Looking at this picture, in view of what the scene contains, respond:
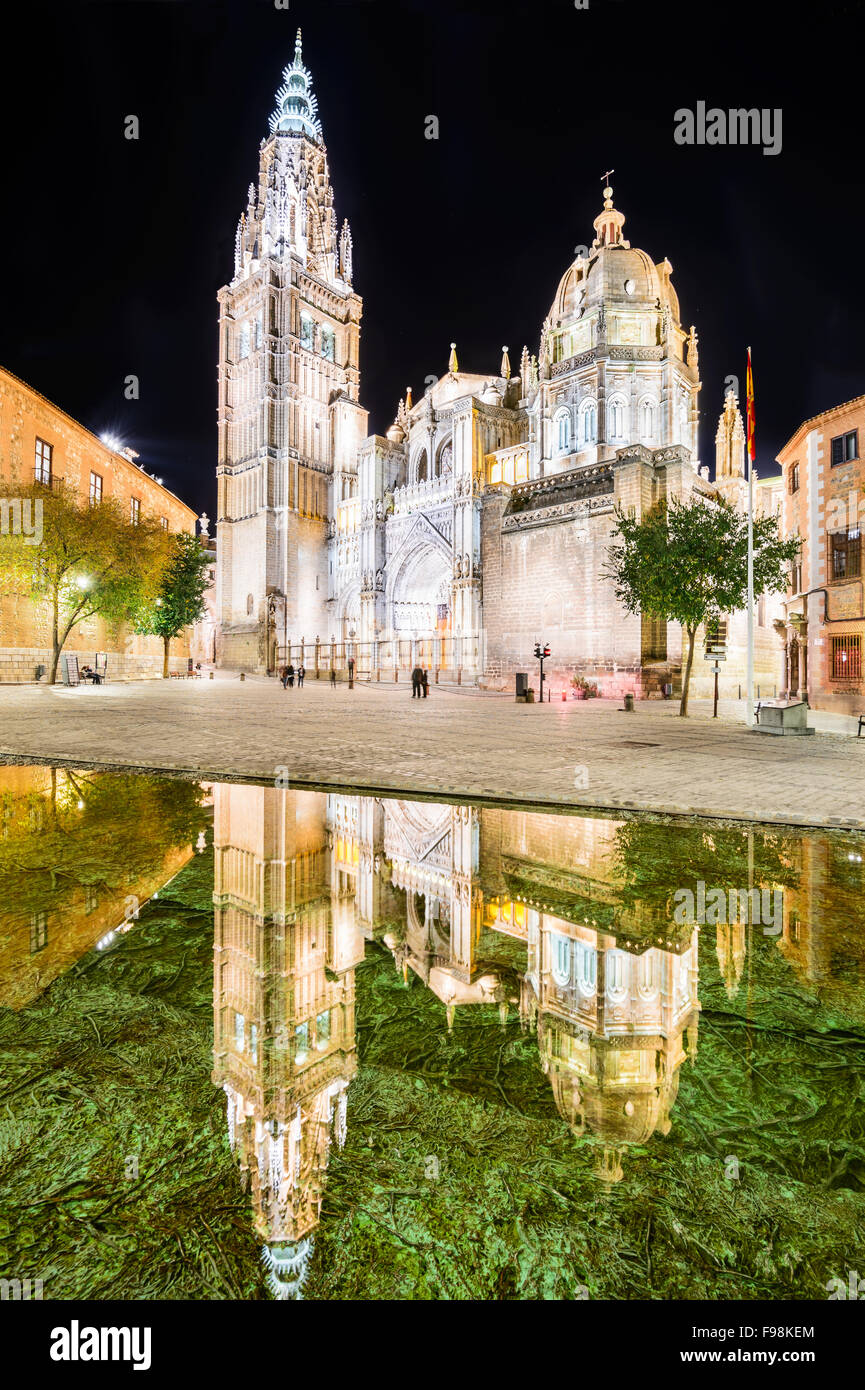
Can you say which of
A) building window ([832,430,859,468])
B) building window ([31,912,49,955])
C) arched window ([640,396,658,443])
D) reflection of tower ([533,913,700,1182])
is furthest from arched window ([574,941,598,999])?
arched window ([640,396,658,443])

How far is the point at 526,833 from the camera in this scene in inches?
172

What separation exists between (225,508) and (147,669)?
18.0 m

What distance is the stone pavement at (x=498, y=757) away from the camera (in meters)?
5.66

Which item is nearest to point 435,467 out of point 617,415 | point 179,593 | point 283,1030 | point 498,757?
point 617,415

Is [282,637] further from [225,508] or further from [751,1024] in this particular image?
A: [751,1024]

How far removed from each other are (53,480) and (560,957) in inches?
1431

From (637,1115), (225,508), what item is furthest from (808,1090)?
(225,508)

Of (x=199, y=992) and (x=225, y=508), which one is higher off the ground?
(x=225, y=508)

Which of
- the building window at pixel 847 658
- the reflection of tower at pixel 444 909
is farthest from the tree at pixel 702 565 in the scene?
the reflection of tower at pixel 444 909

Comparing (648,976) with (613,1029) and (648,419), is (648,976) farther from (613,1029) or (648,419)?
(648,419)

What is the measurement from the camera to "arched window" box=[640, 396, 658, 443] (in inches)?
1446

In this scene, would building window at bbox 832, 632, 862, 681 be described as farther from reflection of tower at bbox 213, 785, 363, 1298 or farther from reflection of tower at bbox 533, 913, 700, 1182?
reflection of tower at bbox 213, 785, 363, 1298
